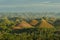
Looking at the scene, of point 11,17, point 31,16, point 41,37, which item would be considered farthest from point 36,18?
point 41,37

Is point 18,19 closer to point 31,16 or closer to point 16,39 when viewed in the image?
point 31,16

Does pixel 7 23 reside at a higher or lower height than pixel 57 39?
lower

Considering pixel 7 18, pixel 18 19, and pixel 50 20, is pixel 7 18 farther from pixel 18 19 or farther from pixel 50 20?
pixel 50 20

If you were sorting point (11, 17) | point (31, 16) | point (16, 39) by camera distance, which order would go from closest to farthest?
point (16, 39) < point (31, 16) < point (11, 17)

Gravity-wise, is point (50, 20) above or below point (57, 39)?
below

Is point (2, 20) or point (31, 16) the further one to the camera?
point (2, 20)

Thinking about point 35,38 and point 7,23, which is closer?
point 35,38

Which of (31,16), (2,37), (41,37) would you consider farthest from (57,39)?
(31,16)

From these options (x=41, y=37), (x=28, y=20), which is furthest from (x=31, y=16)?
(x=41, y=37)

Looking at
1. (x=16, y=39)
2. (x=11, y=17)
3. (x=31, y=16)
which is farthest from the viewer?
(x=11, y=17)
